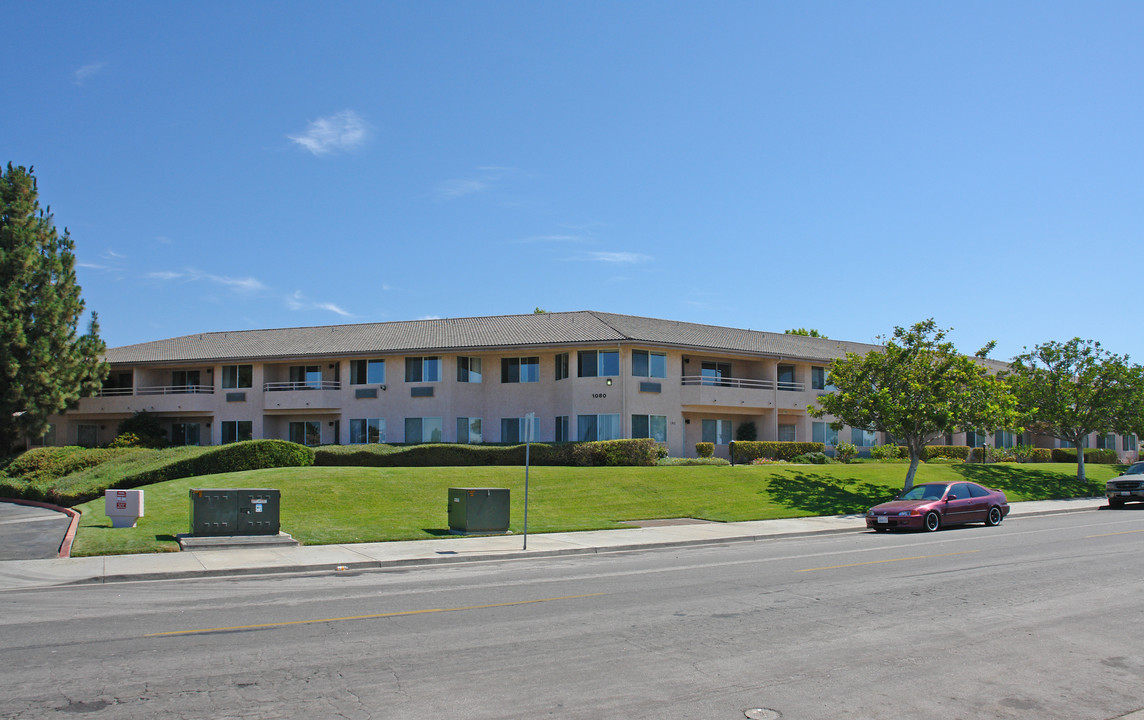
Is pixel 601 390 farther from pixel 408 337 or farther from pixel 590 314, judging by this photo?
pixel 408 337

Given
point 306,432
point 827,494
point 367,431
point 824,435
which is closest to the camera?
point 827,494

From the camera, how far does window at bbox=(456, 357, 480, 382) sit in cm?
4088

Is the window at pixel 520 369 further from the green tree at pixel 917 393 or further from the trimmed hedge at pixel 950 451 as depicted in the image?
the trimmed hedge at pixel 950 451

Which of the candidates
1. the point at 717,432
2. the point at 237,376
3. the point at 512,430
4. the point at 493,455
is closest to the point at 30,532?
the point at 493,455

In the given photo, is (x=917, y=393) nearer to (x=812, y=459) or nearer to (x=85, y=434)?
(x=812, y=459)

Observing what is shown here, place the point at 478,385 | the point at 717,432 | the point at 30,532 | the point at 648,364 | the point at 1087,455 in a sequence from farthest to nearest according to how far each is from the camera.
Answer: the point at 1087,455
the point at 717,432
the point at 478,385
the point at 648,364
the point at 30,532

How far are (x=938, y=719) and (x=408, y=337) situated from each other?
1579 inches

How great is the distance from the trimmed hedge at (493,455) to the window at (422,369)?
6479 mm

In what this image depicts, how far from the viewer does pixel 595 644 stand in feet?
27.7

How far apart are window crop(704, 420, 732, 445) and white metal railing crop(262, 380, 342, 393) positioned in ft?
61.8

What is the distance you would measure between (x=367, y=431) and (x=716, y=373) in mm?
17818

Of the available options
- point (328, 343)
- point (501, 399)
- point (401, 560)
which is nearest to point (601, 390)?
point (501, 399)

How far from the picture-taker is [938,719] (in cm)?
618

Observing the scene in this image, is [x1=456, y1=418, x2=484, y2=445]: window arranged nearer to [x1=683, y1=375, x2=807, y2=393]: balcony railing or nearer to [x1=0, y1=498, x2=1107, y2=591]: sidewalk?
[x1=683, y1=375, x2=807, y2=393]: balcony railing
